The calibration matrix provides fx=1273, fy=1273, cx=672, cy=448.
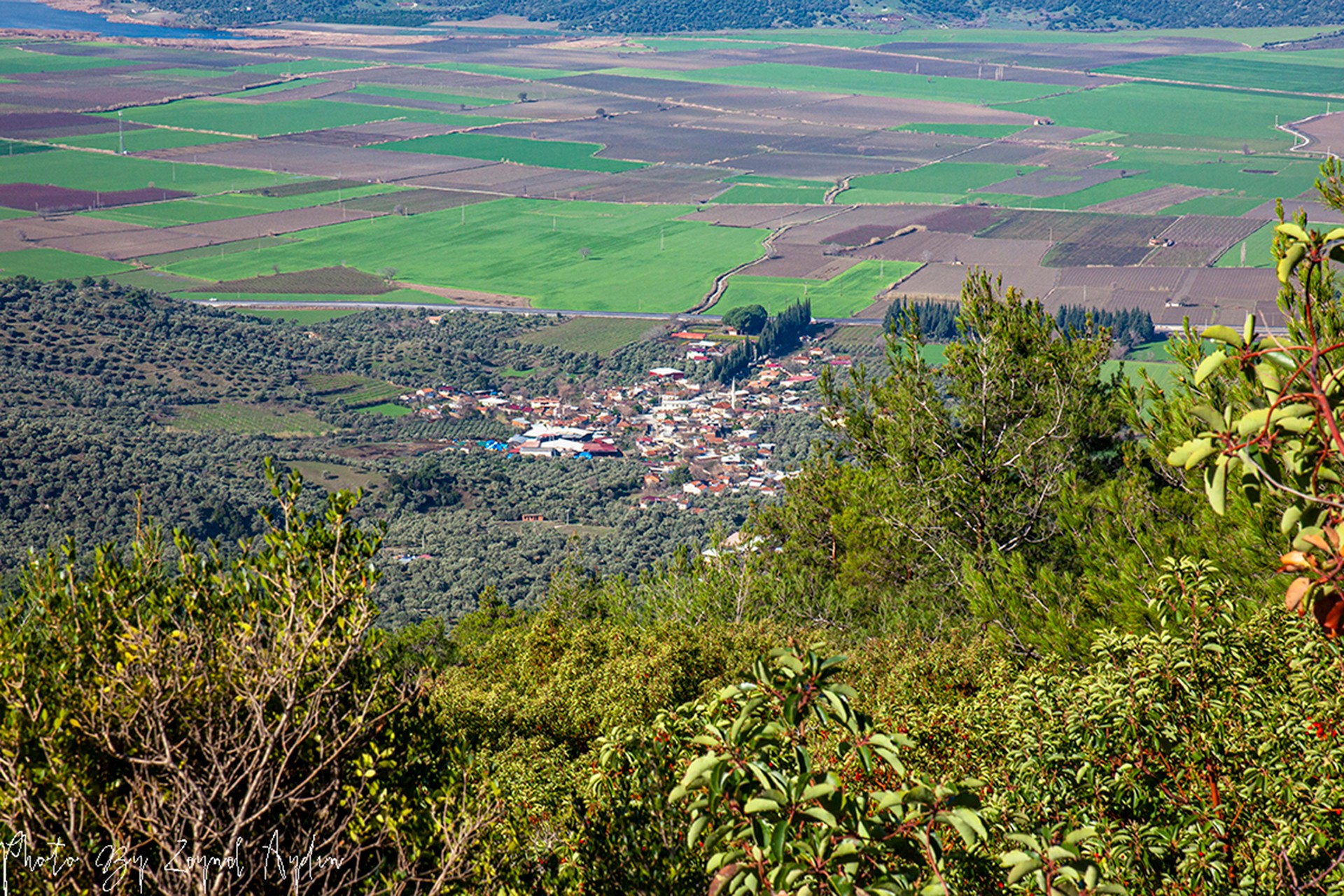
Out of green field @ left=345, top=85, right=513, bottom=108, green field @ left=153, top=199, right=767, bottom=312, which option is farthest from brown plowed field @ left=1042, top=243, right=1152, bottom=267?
green field @ left=345, top=85, right=513, bottom=108

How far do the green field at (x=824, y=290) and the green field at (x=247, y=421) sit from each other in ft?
112

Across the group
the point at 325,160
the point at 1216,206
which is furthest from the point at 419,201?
the point at 1216,206

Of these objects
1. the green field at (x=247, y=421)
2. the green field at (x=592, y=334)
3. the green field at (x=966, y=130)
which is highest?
the green field at (x=966, y=130)

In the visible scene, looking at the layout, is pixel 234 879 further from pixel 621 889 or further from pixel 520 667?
pixel 520 667

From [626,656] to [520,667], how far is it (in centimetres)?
204

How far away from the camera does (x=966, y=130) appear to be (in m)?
174

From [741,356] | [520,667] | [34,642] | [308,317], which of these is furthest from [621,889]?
[308,317]

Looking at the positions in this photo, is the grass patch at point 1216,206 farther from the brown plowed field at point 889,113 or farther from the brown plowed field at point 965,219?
the brown plowed field at point 889,113

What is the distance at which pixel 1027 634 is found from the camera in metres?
13.8

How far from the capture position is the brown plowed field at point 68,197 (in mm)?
125938

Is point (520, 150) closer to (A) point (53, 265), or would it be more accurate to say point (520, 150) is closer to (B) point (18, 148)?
(B) point (18, 148)

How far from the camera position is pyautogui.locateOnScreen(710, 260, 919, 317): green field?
100125 mm
